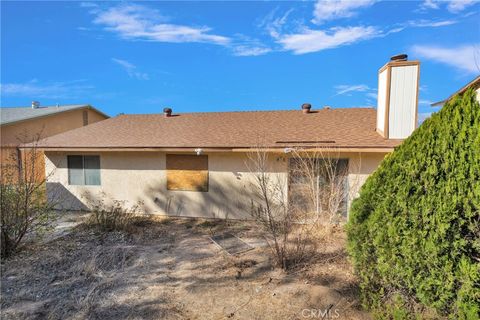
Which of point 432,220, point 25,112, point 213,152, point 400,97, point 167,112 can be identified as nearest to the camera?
point 432,220

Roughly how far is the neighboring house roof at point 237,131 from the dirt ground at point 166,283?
10.6 feet

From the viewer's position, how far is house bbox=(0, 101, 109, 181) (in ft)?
51.9

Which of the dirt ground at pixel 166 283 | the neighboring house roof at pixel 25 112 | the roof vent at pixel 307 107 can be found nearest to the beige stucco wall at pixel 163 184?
the dirt ground at pixel 166 283

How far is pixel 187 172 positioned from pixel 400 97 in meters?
6.94

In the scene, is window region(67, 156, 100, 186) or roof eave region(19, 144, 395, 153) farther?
window region(67, 156, 100, 186)

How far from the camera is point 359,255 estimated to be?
3338 millimetres

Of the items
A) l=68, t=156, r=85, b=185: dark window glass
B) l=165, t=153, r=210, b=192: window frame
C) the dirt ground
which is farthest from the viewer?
l=68, t=156, r=85, b=185: dark window glass

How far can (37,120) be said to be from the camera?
17516 millimetres

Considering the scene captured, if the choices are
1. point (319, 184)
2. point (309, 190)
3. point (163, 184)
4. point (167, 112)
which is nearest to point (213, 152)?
point (163, 184)

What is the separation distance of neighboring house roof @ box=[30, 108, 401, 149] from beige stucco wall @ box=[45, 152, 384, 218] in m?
0.45

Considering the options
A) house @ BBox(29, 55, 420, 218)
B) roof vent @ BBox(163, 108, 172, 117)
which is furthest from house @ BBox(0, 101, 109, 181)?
roof vent @ BBox(163, 108, 172, 117)

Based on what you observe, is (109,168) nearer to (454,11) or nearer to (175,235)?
(175,235)

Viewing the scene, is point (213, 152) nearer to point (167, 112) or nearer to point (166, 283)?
point (166, 283)

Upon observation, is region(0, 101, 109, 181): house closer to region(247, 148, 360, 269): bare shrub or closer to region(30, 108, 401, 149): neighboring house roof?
region(30, 108, 401, 149): neighboring house roof
